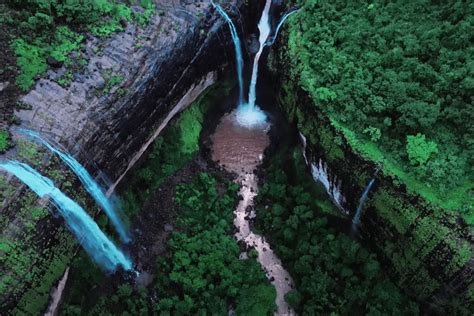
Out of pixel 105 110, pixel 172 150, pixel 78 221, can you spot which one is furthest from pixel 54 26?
pixel 78 221

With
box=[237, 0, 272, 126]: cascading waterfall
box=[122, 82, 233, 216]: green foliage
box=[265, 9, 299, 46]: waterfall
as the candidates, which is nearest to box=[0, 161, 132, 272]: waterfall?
box=[122, 82, 233, 216]: green foliage

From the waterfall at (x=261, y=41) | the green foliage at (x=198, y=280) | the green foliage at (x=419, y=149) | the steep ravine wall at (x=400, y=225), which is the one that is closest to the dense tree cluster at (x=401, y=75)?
the green foliage at (x=419, y=149)

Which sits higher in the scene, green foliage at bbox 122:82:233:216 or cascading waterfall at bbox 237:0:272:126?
cascading waterfall at bbox 237:0:272:126

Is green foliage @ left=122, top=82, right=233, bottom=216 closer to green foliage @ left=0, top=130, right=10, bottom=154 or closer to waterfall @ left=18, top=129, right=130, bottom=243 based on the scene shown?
waterfall @ left=18, top=129, right=130, bottom=243

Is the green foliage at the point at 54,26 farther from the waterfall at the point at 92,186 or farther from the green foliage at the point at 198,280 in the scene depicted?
the green foliage at the point at 198,280

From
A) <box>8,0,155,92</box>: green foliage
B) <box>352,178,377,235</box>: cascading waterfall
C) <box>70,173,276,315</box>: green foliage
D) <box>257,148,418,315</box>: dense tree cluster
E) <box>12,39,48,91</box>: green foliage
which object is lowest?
<box>70,173,276,315</box>: green foliage

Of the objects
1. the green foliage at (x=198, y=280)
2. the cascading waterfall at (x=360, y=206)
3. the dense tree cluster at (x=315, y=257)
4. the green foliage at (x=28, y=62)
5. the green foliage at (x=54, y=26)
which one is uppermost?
the green foliage at (x=54, y=26)

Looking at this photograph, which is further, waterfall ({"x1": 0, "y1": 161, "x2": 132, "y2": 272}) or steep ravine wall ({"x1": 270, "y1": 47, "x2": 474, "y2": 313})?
steep ravine wall ({"x1": 270, "y1": 47, "x2": 474, "y2": 313})
